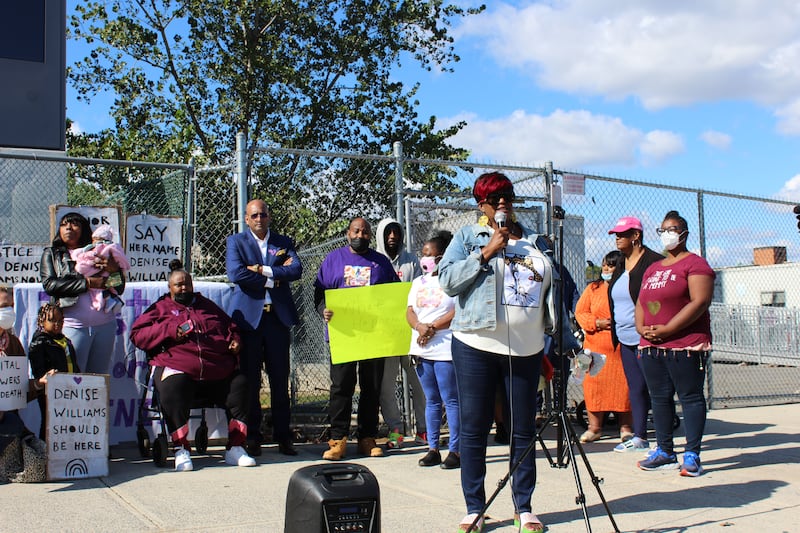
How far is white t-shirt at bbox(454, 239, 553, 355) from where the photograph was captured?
4453mm

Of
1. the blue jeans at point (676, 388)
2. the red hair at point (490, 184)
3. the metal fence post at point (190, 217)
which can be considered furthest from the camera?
the metal fence post at point (190, 217)

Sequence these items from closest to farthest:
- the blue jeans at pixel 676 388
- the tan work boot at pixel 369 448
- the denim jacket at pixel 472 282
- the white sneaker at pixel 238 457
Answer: the denim jacket at pixel 472 282
the blue jeans at pixel 676 388
the white sneaker at pixel 238 457
the tan work boot at pixel 369 448

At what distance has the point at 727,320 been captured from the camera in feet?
67.2

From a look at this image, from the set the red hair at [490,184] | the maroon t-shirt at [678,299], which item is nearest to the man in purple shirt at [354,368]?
the maroon t-shirt at [678,299]

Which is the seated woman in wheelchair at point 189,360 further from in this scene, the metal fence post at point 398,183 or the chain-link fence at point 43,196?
the metal fence post at point 398,183

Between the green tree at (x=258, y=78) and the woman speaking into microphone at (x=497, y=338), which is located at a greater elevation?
the green tree at (x=258, y=78)

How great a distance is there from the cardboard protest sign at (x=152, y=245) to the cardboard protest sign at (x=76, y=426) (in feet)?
5.27

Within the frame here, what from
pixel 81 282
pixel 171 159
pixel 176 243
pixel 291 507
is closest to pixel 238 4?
pixel 171 159

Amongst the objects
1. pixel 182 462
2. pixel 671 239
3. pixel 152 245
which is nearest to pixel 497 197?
pixel 671 239

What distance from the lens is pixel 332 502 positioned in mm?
3352

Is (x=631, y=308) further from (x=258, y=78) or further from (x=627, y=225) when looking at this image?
(x=258, y=78)

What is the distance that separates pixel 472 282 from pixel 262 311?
2.94 metres

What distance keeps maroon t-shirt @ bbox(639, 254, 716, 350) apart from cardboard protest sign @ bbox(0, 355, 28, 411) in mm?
4752

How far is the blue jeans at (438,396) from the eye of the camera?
6543 mm
